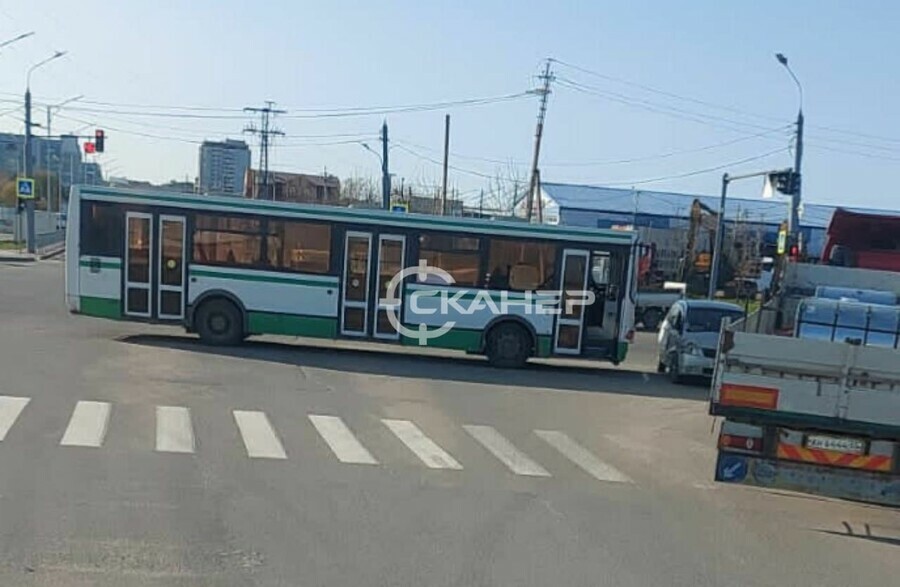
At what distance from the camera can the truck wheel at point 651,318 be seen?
1432 inches

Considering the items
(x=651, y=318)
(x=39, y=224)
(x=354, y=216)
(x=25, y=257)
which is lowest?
(x=25, y=257)

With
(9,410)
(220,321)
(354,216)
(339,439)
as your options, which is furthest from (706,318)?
(9,410)

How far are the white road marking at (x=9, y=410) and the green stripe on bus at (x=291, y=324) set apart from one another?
7168mm

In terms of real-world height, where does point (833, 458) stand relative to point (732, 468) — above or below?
above

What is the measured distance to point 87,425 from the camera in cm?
1071

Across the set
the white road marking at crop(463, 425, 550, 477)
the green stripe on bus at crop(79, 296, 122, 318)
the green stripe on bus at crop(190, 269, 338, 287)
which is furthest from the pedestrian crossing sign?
the white road marking at crop(463, 425, 550, 477)

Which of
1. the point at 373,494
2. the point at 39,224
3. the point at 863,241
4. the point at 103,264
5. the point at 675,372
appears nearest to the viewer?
the point at 373,494

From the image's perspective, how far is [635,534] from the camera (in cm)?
759

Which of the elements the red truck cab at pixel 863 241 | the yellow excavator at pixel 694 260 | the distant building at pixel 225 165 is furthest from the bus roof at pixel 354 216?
the distant building at pixel 225 165

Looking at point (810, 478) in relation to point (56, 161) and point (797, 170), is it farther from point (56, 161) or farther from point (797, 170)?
point (56, 161)

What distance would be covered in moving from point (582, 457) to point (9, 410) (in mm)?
6488

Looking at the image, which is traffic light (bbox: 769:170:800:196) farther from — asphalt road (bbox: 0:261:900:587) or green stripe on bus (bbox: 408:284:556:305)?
asphalt road (bbox: 0:261:900:587)

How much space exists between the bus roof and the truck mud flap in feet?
36.0

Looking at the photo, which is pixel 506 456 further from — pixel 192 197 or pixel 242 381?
pixel 192 197
